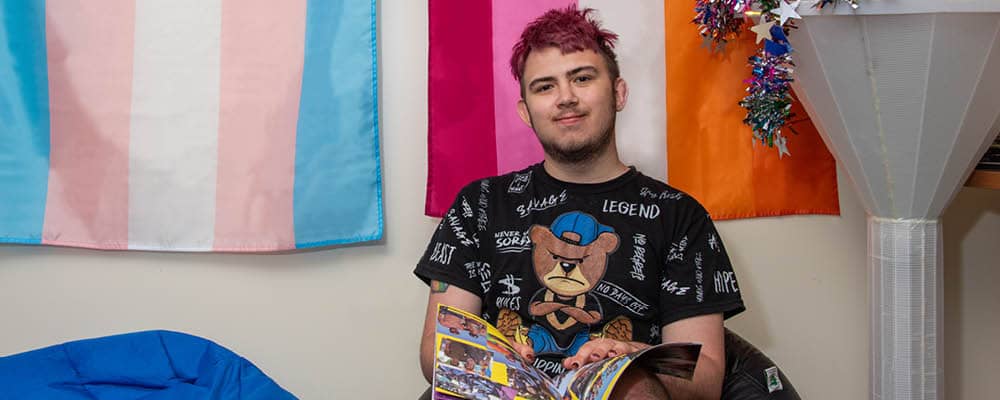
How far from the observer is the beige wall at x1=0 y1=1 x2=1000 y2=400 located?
2004 millimetres

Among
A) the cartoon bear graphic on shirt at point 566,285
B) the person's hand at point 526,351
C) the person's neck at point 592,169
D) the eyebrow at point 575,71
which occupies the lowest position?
the person's hand at point 526,351

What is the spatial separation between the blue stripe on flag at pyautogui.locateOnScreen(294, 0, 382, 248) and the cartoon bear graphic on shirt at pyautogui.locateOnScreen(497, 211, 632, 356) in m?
0.49

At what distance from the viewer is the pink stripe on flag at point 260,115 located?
6.24 ft

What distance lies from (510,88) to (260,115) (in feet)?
1.77

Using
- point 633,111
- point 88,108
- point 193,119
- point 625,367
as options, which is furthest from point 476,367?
point 88,108

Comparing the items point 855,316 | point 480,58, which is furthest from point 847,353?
point 480,58

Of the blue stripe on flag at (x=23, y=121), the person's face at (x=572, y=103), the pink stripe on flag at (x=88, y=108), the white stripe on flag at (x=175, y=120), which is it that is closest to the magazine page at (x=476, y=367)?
the person's face at (x=572, y=103)

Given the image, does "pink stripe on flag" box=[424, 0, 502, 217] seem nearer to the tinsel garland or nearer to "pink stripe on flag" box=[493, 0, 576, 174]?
"pink stripe on flag" box=[493, 0, 576, 174]

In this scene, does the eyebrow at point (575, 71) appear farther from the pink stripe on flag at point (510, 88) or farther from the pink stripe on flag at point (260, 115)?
the pink stripe on flag at point (260, 115)

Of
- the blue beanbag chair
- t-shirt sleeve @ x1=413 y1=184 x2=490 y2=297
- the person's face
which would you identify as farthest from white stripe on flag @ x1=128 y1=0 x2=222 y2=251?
the person's face

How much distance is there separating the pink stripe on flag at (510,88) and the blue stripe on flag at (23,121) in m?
0.97

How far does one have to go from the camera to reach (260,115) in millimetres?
1912

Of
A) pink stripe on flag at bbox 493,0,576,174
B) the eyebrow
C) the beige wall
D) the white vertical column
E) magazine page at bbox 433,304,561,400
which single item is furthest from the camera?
the beige wall

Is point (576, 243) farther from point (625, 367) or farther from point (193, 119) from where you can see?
point (193, 119)
